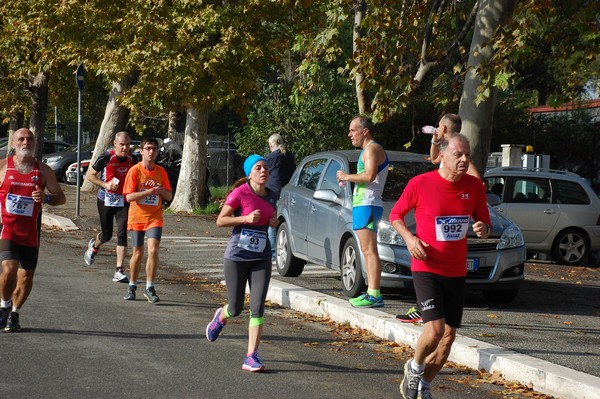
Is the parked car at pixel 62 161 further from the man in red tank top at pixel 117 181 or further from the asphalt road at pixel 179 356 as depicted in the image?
the asphalt road at pixel 179 356

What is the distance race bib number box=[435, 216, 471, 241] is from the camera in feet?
24.2

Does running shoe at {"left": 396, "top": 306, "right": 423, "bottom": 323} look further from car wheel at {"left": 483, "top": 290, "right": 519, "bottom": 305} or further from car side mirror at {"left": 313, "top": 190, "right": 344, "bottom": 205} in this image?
car side mirror at {"left": 313, "top": 190, "right": 344, "bottom": 205}

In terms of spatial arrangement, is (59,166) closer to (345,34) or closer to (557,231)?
(345,34)

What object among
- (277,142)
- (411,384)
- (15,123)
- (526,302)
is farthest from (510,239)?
(15,123)

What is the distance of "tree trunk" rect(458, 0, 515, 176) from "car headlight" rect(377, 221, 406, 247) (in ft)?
12.5

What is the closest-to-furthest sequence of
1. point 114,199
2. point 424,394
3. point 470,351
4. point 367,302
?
1. point 424,394
2. point 470,351
3. point 367,302
4. point 114,199

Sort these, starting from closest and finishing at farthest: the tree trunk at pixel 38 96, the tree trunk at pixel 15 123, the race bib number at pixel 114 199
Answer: the race bib number at pixel 114 199 < the tree trunk at pixel 38 96 < the tree trunk at pixel 15 123

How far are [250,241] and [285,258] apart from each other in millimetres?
5701

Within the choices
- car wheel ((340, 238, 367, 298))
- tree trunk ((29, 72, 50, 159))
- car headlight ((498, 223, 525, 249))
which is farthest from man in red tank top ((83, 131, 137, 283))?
tree trunk ((29, 72, 50, 159))

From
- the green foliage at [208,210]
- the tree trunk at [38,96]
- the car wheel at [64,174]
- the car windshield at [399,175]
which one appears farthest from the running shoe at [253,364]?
the car wheel at [64,174]

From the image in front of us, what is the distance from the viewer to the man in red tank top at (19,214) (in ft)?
31.6

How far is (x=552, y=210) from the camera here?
60.2ft

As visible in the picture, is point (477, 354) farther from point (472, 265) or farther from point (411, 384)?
point (472, 265)

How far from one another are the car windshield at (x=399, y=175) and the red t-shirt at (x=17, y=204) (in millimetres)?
4486
